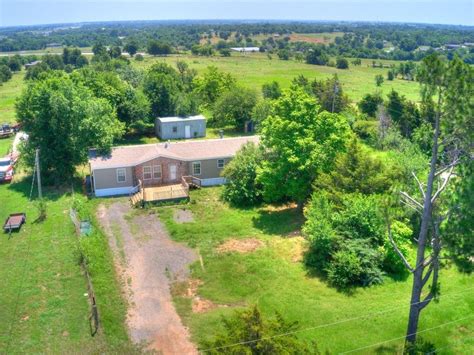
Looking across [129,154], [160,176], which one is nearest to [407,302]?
[160,176]

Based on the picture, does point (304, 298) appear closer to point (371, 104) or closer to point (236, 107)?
point (236, 107)

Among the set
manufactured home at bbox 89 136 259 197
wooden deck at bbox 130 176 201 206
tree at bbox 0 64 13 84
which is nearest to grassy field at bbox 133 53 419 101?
tree at bbox 0 64 13 84

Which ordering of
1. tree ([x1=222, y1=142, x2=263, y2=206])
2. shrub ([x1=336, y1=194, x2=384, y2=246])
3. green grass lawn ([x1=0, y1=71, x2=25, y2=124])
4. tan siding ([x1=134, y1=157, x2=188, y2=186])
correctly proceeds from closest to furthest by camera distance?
shrub ([x1=336, y1=194, x2=384, y2=246]), tree ([x1=222, y1=142, x2=263, y2=206]), tan siding ([x1=134, y1=157, x2=188, y2=186]), green grass lawn ([x1=0, y1=71, x2=25, y2=124])

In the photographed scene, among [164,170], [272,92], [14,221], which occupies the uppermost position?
[272,92]

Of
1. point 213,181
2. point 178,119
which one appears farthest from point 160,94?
point 213,181

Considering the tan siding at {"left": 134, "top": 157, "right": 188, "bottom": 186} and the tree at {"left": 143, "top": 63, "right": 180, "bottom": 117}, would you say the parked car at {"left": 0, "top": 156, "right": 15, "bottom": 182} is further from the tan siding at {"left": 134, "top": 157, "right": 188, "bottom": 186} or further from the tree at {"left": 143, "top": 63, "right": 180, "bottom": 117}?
the tree at {"left": 143, "top": 63, "right": 180, "bottom": 117}

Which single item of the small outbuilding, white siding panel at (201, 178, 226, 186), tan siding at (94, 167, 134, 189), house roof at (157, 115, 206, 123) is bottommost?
white siding panel at (201, 178, 226, 186)
